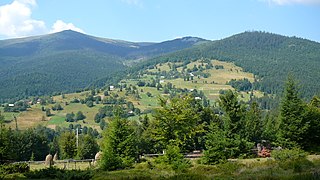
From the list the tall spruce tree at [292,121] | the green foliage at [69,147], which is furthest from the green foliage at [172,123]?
the green foliage at [69,147]

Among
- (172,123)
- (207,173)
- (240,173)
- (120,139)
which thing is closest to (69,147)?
(172,123)

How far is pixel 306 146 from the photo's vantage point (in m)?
41.9

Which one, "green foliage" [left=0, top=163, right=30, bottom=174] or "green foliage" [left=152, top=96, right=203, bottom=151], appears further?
"green foliage" [left=152, top=96, right=203, bottom=151]

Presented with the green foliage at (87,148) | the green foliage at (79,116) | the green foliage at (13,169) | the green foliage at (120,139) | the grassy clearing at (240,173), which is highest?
the grassy clearing at (240,173)

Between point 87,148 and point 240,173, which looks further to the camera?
point 87,148

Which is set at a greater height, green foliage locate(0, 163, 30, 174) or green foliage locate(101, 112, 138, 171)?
green foliage locate(101, 112, 138, 171)

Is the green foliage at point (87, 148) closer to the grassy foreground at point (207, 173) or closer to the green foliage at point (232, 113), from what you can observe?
the green foliage at point (232, 113)

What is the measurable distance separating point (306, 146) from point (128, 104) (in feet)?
497

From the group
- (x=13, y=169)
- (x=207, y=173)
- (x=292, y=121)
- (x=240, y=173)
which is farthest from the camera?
(x=292, y=121)

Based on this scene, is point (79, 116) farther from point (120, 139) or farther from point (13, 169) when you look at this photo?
point (13, 169)

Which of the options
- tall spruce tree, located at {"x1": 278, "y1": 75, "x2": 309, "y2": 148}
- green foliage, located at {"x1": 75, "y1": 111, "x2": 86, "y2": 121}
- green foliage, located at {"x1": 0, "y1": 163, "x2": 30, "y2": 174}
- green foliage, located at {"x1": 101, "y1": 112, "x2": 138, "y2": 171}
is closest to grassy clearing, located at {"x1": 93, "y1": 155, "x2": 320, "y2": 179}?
green foliage, located at {"x1": 101, "y1": 112, "x2": 138, "y2": 171}

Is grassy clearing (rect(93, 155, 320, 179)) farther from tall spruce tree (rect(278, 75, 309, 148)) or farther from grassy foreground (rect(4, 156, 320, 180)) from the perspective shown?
tall spruce tree (rect(278, 75, 309, 148))

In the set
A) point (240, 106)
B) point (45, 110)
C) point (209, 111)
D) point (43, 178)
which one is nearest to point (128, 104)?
point (45, 110)

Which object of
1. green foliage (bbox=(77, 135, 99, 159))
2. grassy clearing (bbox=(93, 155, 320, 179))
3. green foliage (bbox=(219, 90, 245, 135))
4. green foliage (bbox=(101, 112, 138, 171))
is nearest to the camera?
grassy clearing (bbox=(93, 155, 320, 179))
